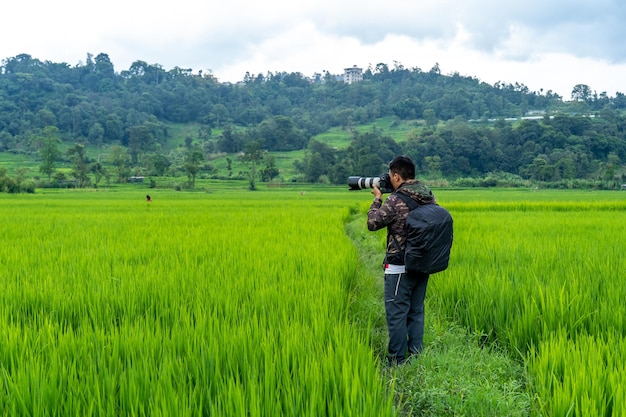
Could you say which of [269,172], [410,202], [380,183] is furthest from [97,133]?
[410,202]

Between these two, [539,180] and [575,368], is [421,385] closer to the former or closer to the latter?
[575,368]

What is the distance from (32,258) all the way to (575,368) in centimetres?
576

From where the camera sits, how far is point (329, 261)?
16.8 feet

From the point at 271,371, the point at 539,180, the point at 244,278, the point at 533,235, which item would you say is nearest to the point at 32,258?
the point at 244,278

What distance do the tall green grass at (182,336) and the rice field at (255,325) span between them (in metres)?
0.01

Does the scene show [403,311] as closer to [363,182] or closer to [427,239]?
[427,239]

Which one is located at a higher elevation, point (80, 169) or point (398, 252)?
point (80, 169)

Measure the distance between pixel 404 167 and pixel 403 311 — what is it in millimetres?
1099

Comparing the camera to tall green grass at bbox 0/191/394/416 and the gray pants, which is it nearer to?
the gray pants

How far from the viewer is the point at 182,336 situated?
2447mm

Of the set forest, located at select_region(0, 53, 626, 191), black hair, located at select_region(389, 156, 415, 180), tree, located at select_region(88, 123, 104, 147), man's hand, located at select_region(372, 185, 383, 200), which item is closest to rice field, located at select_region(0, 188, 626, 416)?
man's hand, located at select_region(372, 185, 383, 200)

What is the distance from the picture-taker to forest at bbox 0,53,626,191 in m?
55.5

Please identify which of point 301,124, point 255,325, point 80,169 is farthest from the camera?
point 301,124

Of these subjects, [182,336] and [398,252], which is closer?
[182,336]
